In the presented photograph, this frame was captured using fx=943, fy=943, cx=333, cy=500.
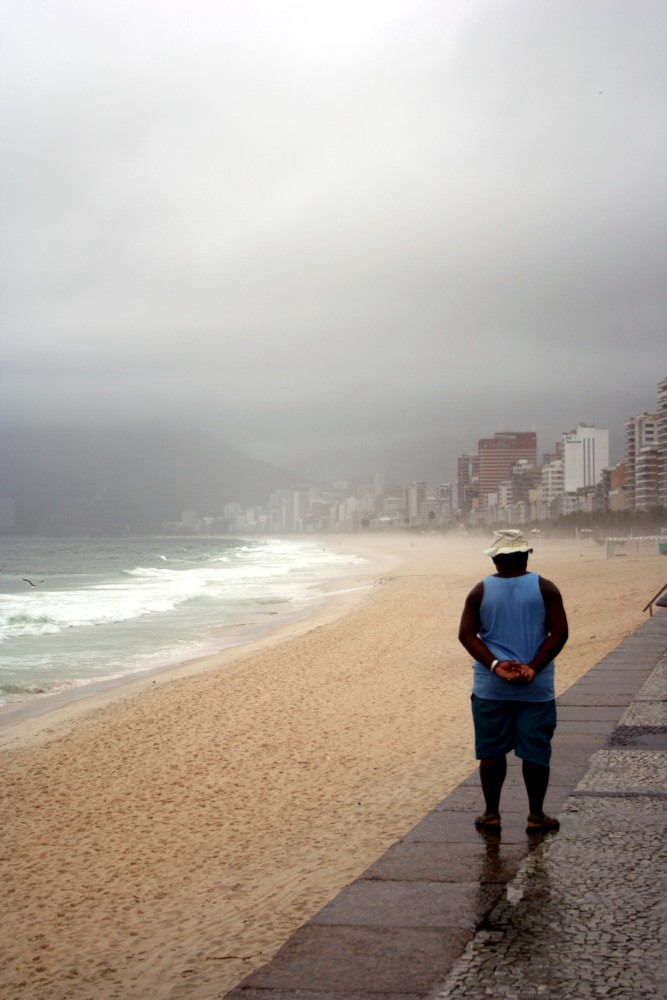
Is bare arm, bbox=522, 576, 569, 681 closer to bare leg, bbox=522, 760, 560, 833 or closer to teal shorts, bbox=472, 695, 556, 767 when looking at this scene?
teal shorts, bbox=472, 695, 556, 767

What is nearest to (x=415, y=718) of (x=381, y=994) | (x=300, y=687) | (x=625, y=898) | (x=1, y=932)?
(x=300, y=687)

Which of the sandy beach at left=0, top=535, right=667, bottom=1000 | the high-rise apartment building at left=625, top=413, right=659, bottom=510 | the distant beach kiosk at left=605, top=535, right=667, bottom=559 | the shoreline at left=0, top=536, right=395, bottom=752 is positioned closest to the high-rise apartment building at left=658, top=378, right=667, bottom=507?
the high-rise apartment building at left=625, top=413, right=659, bottom=510

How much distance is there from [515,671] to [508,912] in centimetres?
109

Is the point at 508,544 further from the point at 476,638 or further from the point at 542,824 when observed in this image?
the point at 542,824

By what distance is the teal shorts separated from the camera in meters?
4.16

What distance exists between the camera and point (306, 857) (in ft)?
16.6

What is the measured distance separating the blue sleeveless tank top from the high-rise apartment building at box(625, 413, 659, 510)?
134m

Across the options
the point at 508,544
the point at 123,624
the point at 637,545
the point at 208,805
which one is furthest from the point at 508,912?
the point at 637,545

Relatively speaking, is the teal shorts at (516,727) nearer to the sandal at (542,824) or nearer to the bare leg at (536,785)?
the bare leg at (536,785)

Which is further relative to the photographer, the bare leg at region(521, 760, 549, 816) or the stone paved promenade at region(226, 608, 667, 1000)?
the bare leg at region(521, 760, 549, 816)

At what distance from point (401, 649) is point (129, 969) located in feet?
37.1

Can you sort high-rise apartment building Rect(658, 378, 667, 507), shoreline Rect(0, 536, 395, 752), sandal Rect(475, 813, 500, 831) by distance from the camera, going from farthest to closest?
high-rise apartment building Rect(658, 378, 667, 507) < shoreline Rect(0, 536, 395, 752) < sandal Rect(475, 813, 500, 831)

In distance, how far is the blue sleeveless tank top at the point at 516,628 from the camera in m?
4.13

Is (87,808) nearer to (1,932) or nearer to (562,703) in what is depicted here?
(1,932)
